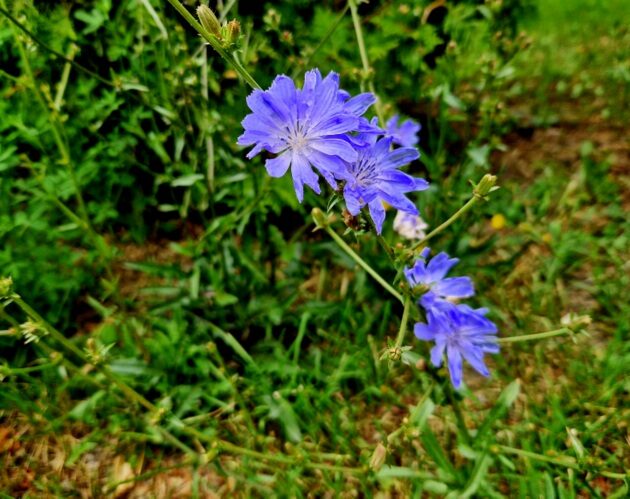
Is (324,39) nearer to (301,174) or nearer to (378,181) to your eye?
(378,181)

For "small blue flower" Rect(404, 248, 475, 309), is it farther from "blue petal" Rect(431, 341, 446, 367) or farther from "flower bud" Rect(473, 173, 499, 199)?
"flower bud" Rect(473, 173, 499, 199)

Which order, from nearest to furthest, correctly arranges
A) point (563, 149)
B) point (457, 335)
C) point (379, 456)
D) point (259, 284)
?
1. point (379, 456)
2. point (457, 335)
3. point (259, 284)
4. point (563, 149)

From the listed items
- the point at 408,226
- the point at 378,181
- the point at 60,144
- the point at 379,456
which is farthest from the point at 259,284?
the point at 378,181

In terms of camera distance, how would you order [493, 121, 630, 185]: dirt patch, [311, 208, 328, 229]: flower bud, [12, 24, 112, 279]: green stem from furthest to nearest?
[493, 121, 630, 185]: dirt patch → [12, 24, 112, 279]: green stem → [311, 208, 328, 229]: flower bud

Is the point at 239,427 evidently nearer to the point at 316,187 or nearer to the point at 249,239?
the point at 249,239

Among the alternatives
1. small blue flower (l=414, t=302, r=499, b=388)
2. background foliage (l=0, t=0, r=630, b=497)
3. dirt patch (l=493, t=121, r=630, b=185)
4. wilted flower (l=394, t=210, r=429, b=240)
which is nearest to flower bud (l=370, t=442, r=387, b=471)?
background foliage (l=0, t=0, r=630, b=497)

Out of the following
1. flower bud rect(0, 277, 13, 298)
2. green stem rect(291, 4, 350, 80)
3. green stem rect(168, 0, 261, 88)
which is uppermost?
green stem rect(291, 4, 350, 80)

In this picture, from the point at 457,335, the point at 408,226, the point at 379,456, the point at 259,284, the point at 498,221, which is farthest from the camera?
the point at 498,221

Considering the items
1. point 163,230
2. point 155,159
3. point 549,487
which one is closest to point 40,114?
point 155,159
